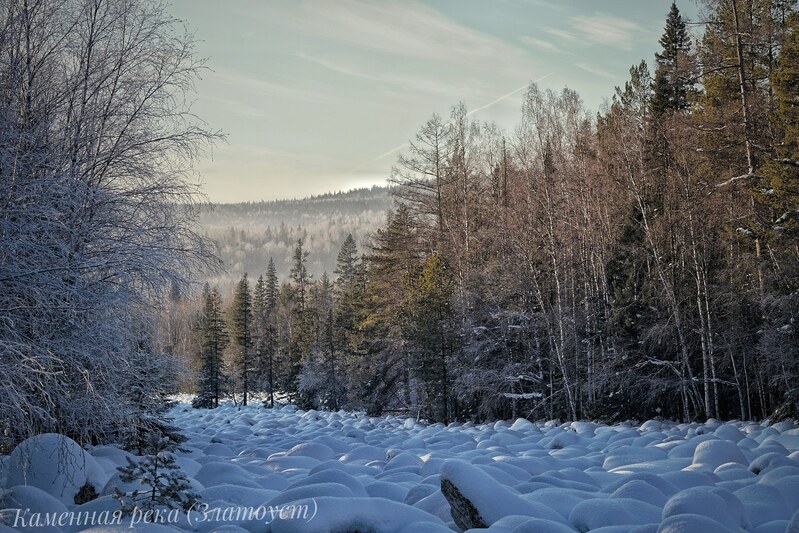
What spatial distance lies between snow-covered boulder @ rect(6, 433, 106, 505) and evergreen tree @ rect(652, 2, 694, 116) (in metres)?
18.2

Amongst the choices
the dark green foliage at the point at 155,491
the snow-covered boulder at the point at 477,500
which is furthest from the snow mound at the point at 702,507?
the dark green foliage at the point at 155,491

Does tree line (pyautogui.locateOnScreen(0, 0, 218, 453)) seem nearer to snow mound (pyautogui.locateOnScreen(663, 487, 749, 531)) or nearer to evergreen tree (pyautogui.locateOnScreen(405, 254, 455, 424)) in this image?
snow mound (pyautogui.locateOnScreen(663, 487, 749, 531))

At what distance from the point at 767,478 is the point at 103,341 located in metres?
7.07

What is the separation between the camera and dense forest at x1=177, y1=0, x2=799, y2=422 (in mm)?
16344

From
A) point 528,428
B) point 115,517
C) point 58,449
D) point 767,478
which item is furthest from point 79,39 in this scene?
point 528,428

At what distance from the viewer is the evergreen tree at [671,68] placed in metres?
23.6

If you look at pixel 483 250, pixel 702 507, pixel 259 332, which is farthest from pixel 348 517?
pixel 259 332

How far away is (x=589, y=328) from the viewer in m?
21.4

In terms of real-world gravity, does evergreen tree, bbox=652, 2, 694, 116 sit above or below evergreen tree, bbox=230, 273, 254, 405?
above

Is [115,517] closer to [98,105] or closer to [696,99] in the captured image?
[98,105]

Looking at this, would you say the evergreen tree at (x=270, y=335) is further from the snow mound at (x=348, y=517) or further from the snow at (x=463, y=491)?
the snow mound at (x=348, y=517)

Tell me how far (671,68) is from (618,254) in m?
7.81

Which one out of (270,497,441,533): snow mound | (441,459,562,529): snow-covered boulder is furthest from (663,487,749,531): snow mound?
(270,497,441,533): snow mound

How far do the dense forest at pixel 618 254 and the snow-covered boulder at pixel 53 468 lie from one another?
13.6 metres
